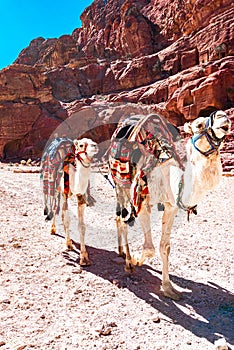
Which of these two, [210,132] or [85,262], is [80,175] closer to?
[85,262]

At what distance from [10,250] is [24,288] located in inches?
61.5

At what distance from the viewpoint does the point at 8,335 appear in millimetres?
2965

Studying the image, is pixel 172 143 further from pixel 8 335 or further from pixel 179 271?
pixel 8 335

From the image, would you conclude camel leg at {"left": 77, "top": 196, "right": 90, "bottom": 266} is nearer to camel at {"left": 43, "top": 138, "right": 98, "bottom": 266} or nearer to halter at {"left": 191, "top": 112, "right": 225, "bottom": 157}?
camel at {"left": 43, "top": 138, "right": 98, "bottom": 266}

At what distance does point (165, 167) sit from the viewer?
370 cm

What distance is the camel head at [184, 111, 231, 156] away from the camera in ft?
9.70

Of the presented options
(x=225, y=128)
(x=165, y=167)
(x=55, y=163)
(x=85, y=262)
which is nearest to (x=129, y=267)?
(x=85, y=262)

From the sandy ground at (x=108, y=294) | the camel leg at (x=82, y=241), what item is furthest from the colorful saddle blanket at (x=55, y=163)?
the sandy ground at (x=108, y=294)

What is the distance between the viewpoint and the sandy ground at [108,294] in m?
3.04

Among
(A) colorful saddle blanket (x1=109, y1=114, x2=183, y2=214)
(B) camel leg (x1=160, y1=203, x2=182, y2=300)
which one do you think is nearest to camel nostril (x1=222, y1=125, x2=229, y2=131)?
(A) colorful saddle blanket (x1=109, y1=114, x2=183, y2=214)

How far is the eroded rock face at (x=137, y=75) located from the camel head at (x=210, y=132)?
24.6 metres

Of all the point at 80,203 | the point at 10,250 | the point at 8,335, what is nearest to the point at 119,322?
the point at 8,335

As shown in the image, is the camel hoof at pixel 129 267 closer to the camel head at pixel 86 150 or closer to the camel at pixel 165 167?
the camel at pixel 165 167

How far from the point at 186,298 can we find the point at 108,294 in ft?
3.73
